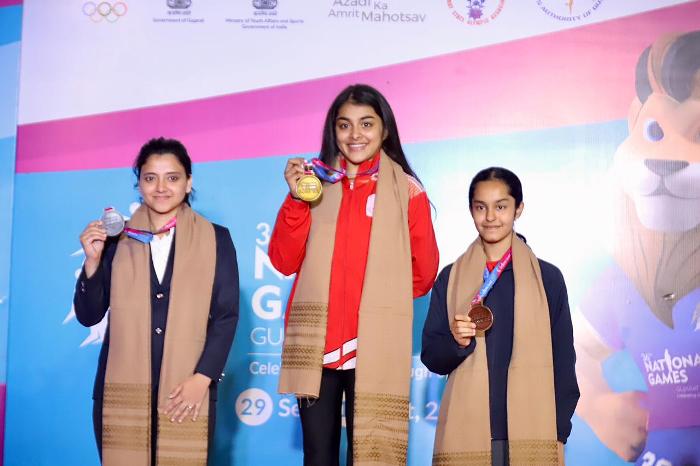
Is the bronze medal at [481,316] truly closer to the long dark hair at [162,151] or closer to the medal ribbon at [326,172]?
the medal ribbon at [326,172]

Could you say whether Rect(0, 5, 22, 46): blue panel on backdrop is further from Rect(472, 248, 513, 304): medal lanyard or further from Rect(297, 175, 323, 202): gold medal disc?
Rect(472, 248, 513, 304): medal lanyard

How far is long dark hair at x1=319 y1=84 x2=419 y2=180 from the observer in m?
3.19

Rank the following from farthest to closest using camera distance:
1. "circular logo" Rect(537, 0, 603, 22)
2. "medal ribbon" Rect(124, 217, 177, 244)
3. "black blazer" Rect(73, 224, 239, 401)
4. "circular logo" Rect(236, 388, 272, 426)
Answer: "circular logo" Rect(537, 0, 603, 22) → "circular logo" Rect(236, 388, 272, 426) → "medal ribbon" Rect(124, 217, 177, 244) → "black blazer" Rect(73, 224, 239, 401)

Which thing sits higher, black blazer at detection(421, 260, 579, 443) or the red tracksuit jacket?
the red tracksuit jacket

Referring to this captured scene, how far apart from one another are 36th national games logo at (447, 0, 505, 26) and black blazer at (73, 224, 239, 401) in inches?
82.2

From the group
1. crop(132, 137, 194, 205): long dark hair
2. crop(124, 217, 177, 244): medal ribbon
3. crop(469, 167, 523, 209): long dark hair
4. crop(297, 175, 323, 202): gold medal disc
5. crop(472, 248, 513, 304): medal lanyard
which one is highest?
crop(132, 137, 194, 205): long dark hair

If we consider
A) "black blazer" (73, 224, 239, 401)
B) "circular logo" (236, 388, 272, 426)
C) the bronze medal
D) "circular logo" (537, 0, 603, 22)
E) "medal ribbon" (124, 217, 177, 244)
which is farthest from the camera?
"circular logo" (537, 0, 603, 22)

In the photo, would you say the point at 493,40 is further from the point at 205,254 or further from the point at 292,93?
the point at 205,254

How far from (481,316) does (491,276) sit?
0.20 metres

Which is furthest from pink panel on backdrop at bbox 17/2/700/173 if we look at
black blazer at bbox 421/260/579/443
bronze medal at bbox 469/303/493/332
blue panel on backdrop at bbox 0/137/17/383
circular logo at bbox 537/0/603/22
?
bronze medal at bbox 469/303/493/332

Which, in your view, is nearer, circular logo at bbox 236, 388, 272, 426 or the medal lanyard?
the medal lanyard

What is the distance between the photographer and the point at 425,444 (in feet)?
14.0

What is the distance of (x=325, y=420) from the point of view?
9.63 feet

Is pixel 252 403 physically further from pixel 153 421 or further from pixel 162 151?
pixel 162 151
